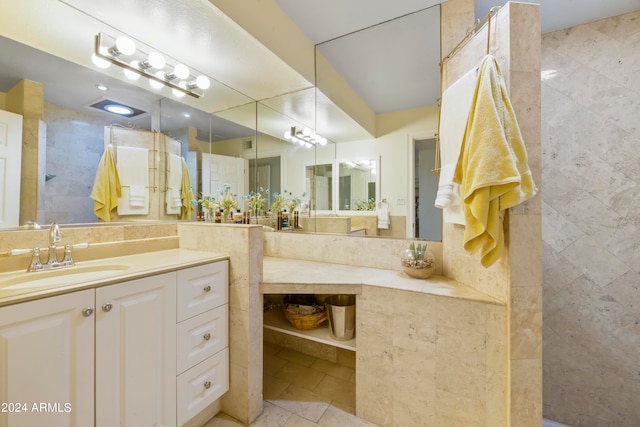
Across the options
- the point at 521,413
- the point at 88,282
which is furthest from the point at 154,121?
the point at 521,413

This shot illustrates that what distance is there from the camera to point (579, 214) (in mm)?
1620

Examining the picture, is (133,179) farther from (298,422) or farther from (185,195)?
(298,422)

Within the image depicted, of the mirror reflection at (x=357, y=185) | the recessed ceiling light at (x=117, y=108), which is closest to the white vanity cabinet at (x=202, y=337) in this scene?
the mirror reflection at (x=357, y=185)

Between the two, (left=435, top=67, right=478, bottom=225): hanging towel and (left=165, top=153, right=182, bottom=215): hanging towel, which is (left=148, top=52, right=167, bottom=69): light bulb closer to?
(left=165, top=153, right=182, bottom=215): hanging towel

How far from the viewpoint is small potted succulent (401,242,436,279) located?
1.36m

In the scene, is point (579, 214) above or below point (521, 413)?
above

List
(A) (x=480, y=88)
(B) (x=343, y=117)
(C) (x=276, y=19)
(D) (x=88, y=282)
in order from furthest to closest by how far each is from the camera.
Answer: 1. (B) (x=343, y=117)
2. (C) (x=276, y=19)
3. (A) (x=480, y=88)
4. (D) (x=88, y=282)

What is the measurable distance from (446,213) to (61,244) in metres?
1.98

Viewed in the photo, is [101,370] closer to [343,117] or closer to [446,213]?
[446,213]

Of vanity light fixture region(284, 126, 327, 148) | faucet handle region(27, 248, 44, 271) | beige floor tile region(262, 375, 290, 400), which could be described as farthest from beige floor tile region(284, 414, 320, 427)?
vanity light fixture region(284, 126, 327, 148)

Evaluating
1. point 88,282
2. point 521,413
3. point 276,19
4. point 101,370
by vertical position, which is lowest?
point 521,413

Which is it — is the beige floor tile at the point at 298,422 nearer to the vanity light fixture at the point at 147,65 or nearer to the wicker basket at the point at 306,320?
the wicker basket at the point at 306,320

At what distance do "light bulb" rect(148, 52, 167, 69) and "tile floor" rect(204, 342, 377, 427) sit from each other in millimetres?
2170

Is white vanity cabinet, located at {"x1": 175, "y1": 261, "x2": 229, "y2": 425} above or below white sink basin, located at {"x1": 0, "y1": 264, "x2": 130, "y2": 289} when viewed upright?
below
